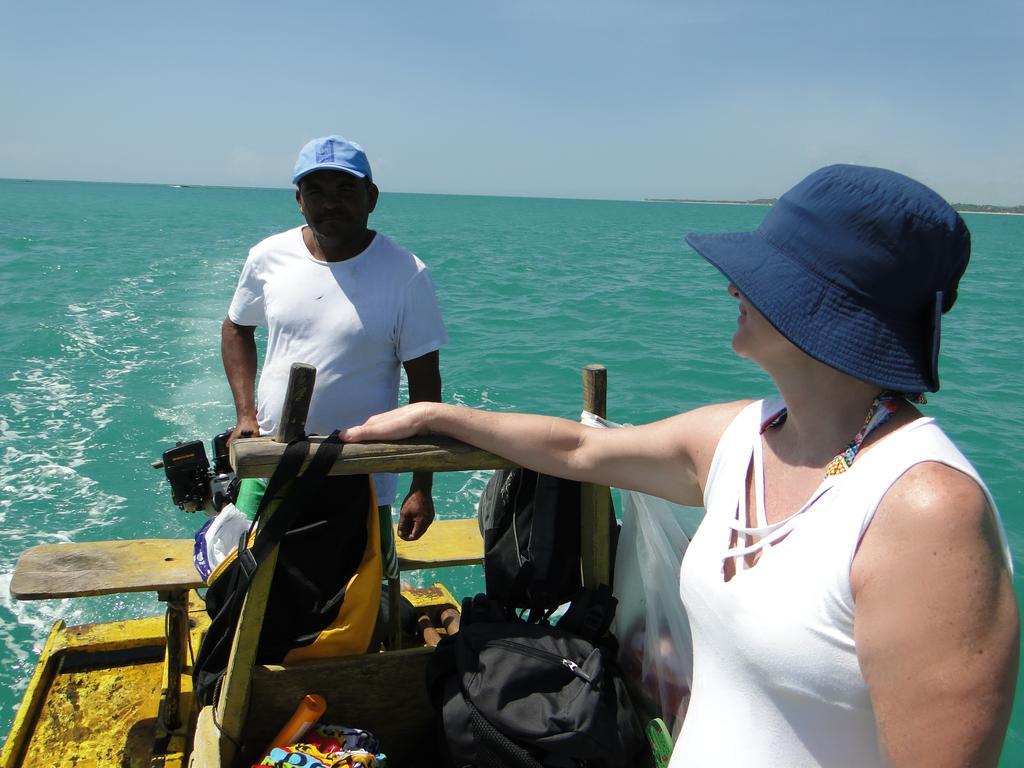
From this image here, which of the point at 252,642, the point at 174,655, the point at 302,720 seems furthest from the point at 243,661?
the point at 174,655

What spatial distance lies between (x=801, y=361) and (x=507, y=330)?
15839 mm

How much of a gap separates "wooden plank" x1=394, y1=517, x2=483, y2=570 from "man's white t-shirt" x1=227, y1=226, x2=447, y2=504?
457 mm

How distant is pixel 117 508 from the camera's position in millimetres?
7352

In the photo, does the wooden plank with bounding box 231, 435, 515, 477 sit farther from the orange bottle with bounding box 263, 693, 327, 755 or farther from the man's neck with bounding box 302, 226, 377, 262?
the man's neck with bounding box 302, 226, 377, 262

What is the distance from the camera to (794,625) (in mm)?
1220

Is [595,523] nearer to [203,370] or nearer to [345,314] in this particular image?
[345,314]

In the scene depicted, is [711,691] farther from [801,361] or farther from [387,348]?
[387,348]

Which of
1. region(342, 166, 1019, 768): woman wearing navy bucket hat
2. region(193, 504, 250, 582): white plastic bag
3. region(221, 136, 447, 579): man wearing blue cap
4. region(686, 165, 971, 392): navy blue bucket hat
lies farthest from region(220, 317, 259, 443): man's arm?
region(686, 165, 971, 392): navy blue bucket hat

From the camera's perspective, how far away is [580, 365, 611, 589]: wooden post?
95.3 inches

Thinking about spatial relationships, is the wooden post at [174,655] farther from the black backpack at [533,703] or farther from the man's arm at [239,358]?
the black backpack at [533,703]

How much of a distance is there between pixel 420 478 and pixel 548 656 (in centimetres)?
102

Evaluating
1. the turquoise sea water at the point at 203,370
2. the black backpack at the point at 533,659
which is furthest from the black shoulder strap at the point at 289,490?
the turquoise sea water at the point at 203,370

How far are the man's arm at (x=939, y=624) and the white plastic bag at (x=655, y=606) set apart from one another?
0.95m

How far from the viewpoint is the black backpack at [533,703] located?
6.53 ft
